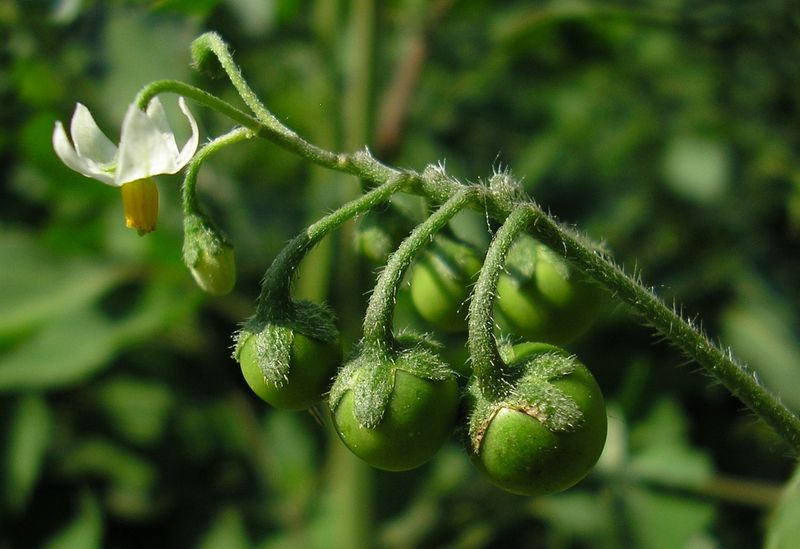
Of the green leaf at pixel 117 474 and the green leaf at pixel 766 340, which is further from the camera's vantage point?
the green leaf at pixel 766 340

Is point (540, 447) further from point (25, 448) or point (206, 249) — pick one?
point (25, 448)

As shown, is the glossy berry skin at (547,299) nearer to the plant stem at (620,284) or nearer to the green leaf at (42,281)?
the plant stem at (620,284)

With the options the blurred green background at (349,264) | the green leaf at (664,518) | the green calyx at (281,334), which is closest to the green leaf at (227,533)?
the blurred green background at (349,264)

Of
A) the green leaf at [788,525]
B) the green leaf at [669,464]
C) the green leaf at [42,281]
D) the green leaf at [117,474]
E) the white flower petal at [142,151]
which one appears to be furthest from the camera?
the green leaf at [117,474]

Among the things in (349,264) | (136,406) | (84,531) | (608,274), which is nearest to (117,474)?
(136,406)

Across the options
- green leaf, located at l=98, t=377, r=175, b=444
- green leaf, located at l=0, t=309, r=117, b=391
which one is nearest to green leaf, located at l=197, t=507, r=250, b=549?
green leaf, located at l=98, t=377, r=175, b=444

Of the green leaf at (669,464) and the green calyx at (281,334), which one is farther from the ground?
the green calyx at (281,334)

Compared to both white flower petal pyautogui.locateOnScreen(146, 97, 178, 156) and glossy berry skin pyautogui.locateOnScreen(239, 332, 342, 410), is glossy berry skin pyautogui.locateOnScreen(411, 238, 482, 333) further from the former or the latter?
white flower petal pyautogui.locateOnScreen(146, 97, 178, 156)
